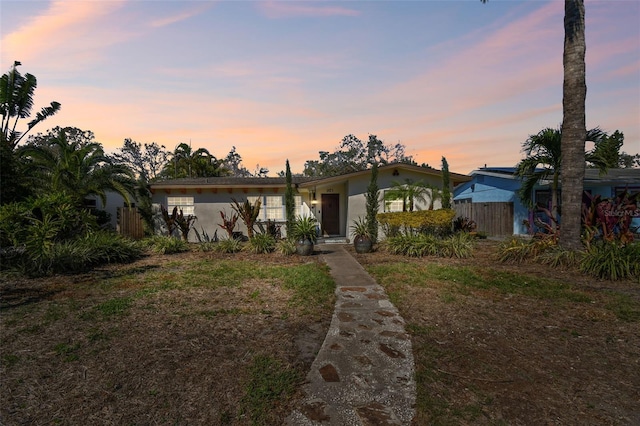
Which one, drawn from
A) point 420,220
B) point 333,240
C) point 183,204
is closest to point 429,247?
point 420,220

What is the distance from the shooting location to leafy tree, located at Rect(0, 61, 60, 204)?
1069 centimetres

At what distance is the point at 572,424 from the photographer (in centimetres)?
274

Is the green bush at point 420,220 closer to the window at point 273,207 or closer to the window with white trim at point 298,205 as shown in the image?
the window with white trim at point 298,205

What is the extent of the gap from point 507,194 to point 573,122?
9.57 metres

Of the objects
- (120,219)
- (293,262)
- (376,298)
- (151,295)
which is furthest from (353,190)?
(120,219)

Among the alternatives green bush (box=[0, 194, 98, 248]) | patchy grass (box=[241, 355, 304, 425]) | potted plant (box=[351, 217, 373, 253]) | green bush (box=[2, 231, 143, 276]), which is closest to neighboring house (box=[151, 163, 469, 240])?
potted plant (box=[351, 217, 373, 253])

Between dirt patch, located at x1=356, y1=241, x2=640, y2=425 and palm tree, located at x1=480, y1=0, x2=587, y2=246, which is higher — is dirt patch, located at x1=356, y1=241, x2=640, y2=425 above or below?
below

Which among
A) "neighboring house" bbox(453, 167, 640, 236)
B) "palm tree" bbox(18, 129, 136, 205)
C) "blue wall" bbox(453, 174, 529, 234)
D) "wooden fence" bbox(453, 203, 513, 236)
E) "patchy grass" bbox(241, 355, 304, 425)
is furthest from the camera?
"wooden fence" bbox(453, 203, 513, 236)

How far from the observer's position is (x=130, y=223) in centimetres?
1509

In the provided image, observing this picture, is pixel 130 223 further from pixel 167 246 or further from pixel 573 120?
pixel 573 120

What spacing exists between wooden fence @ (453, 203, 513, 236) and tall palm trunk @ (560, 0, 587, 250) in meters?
9.19

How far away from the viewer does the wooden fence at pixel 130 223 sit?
14.9 meters

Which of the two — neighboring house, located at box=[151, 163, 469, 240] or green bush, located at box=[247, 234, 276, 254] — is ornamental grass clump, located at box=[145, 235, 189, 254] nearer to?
neighboring house, located at box=[151, 163, 469, 240]

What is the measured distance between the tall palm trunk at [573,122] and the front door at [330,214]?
9701 mm
